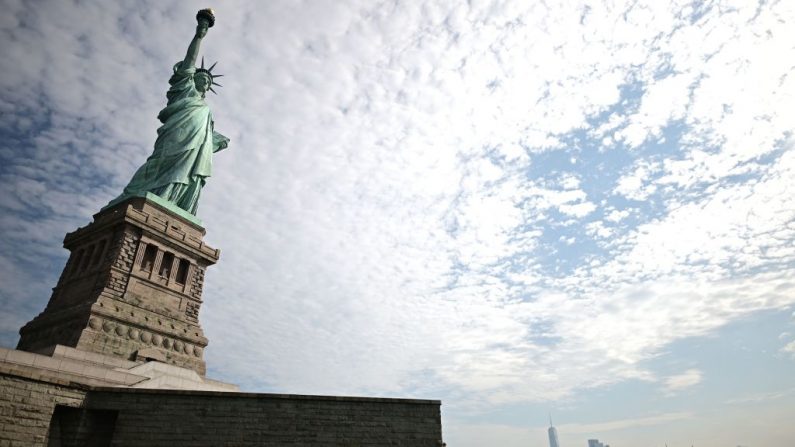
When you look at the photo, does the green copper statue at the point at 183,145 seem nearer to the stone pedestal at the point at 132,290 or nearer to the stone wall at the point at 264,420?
the stone pedestal at the point at 132,290

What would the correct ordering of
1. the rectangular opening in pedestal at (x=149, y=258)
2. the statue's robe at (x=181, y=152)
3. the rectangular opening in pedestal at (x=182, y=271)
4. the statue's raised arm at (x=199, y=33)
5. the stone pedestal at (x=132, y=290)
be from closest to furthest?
the stone pedestal at (x=132, y=290) → the rectangular opening in pedestal at (x=149, y=258) → the rectangular opening in pedestal at (x=182, y=271) → the statue's robe at (x=181, y=152) → the statue's raised arm at (x=199, y=33)

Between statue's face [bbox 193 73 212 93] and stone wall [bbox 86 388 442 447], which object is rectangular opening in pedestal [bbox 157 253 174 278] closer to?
stone wall [bbox 86 388 442 447]

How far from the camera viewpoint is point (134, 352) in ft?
73.9

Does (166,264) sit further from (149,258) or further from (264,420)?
(264,420)

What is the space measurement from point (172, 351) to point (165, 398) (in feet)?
39.2

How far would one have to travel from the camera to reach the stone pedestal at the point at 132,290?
874 inches

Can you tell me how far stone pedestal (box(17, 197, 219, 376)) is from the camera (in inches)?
874

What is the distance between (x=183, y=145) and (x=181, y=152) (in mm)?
665

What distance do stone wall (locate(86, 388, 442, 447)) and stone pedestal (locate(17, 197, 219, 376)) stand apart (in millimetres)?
9444

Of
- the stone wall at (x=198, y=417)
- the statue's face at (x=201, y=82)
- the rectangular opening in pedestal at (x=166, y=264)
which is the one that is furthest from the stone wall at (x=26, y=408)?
the statue's face at (x=201, y=82)

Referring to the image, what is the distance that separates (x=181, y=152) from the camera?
3072 cm

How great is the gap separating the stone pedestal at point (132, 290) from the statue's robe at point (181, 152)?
210 cm

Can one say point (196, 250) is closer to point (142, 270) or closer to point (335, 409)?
point (142, 270)

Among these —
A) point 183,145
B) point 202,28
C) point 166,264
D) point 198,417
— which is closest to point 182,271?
point 166,264
